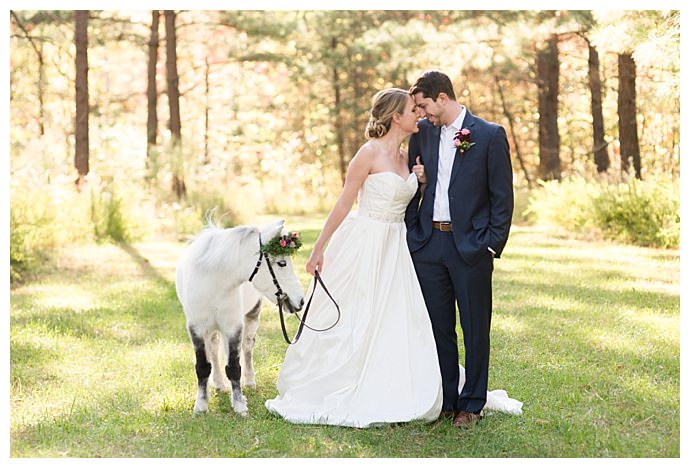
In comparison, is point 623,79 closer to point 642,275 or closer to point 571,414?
point 642,275

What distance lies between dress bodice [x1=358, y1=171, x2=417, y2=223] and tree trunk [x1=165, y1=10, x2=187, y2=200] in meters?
12.4

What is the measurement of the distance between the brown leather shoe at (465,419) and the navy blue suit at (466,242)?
0.10 ft

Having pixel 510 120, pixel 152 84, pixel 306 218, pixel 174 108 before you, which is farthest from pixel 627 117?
pixel 152 84

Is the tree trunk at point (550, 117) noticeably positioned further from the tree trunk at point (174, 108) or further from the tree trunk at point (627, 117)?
the tree trunk at point (174, 108)

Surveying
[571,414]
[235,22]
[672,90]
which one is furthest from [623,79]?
[571,414]

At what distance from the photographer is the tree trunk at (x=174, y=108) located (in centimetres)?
1678

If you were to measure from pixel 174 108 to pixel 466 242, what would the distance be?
46.8 feet

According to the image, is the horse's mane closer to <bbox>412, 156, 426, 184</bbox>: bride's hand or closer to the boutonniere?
<bbox>412, 156, 426, 184</bbox>: bride's hand

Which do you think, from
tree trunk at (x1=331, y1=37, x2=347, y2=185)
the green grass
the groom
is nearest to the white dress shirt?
the groom

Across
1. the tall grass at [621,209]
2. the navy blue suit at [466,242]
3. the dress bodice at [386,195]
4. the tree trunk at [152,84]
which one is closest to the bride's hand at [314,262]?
the dress bodice at [386,195]

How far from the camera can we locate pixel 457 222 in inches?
181

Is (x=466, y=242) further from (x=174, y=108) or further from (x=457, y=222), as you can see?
(x=174, y=108)

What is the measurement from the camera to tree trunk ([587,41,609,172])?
731 inches

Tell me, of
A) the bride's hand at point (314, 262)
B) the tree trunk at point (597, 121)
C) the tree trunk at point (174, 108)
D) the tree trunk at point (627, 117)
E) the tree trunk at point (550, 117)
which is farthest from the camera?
the tree trunk at point (550, 117)
